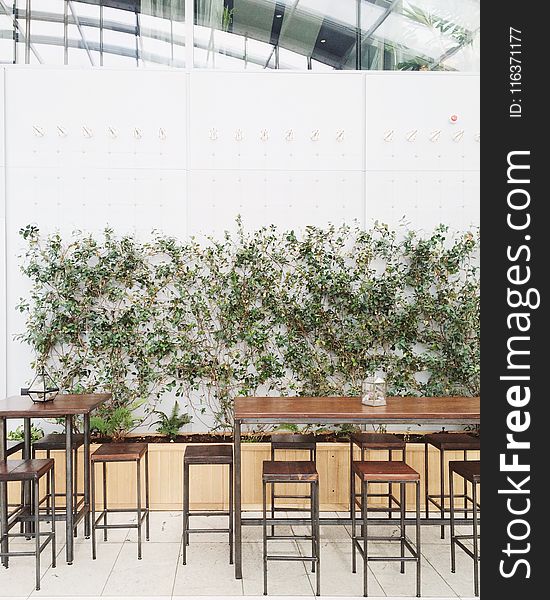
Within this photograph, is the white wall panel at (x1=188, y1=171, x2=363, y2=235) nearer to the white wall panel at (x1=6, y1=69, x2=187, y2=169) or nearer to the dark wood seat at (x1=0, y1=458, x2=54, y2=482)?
the white wall panel at (x1=6, y1=69, x2=187, y2=169)

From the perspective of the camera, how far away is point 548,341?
4.93ft

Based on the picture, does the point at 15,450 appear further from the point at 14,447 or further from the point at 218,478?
the point at 218,478

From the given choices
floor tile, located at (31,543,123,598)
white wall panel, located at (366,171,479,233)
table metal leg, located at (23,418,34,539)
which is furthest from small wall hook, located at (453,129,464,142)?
floor tile, located at (31,543,123,598)

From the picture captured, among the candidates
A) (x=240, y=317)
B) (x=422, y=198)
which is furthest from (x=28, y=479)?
(x=422, y=198)

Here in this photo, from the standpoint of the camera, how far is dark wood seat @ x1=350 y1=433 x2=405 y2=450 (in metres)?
4.41

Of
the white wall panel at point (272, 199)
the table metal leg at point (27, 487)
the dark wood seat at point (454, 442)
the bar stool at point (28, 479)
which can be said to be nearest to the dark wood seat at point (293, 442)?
the dark wood seat at point (454, 442)

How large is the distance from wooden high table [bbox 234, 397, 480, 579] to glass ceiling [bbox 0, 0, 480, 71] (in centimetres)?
326

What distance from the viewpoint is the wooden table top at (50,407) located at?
12.8 feet

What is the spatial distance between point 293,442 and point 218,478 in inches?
33.9

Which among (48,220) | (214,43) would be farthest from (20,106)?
(214,43)

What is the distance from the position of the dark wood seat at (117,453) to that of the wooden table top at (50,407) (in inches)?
12.2

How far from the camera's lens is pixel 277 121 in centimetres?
569

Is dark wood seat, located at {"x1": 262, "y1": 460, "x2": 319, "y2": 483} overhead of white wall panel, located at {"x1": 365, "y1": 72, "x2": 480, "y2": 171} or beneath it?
beneath

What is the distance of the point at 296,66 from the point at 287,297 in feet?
6.96
